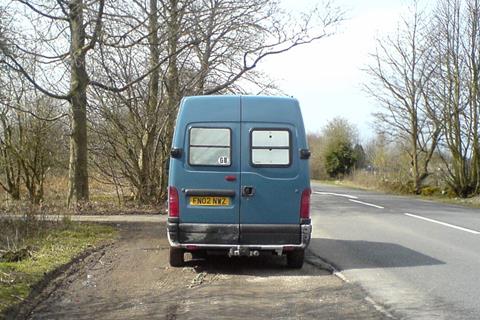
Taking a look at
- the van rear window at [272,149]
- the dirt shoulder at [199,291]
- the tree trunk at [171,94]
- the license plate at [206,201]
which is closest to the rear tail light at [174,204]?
the license plate at [206,201]

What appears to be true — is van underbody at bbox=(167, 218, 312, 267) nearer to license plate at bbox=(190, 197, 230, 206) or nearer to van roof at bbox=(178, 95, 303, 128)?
license plate at bbox=(190, 197, 230, 206)

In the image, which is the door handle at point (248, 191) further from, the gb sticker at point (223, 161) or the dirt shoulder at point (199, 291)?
the dirt shoulder at point (199, 291)

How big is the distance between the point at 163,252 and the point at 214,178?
2.67 meters

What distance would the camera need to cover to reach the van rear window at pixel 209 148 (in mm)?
8711

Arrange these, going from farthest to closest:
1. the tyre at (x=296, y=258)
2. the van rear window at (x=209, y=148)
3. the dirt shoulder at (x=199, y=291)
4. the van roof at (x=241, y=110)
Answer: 1. the tyre at (x=296, y=258)
2. the van roof at (x=241, y=110)
3. the van rear window at (x=209, y=148)
4. the dirt shoulder at (x=199, y=291)

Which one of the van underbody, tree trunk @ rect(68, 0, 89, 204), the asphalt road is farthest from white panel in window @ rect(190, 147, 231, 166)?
tree trunk @ rect(68, 0, 89, 204)

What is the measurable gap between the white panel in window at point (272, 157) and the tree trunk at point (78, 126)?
10807 mm

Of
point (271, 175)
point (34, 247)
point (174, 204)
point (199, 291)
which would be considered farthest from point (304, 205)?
point (34, 247)

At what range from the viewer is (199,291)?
753 cm

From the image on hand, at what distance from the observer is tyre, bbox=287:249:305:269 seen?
898cm

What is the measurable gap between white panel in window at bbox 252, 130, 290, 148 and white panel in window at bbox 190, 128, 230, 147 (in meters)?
0.42

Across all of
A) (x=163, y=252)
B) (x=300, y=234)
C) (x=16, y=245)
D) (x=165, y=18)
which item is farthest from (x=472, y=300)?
(x=165, y=18)

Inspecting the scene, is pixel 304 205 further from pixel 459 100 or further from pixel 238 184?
pixel 459 100

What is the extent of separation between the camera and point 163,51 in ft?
62.2
